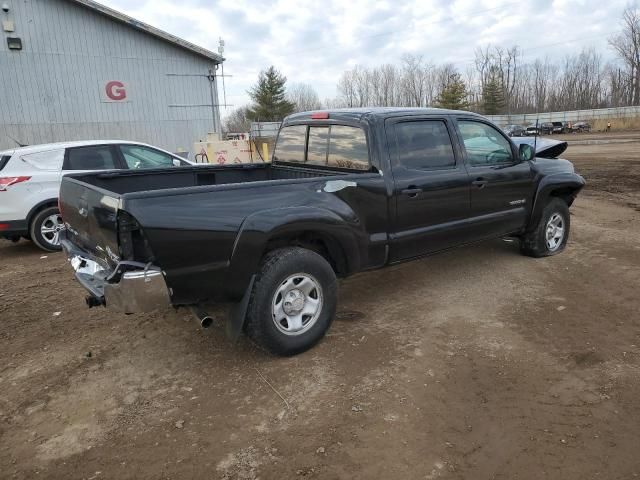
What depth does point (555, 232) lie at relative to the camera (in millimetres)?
6422

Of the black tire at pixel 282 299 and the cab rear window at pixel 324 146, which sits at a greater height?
the cab rear window at pixel 324 146

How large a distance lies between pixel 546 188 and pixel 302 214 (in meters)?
3.59

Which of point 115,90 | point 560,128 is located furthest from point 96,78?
point 560,128

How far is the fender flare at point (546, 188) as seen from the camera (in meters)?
5.86

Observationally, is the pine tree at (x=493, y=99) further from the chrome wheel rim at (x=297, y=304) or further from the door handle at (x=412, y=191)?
the chrome wheel rim at (x=297, y=304)

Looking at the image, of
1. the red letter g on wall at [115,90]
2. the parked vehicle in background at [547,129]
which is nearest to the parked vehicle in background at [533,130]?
the red letter g on wall at [115,90]

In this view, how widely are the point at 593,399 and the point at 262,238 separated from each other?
2.41 m

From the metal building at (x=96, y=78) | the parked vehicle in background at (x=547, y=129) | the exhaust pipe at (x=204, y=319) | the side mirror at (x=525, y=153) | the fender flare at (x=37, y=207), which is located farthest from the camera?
the parked vehicle in background at (x=547, y=129)

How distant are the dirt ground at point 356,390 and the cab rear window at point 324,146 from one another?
1427mm

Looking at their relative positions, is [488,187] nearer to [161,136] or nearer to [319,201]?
[319,201]

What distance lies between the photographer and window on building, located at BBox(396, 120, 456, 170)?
4.53m

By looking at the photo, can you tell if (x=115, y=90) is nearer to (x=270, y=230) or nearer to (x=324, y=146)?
(x=324, y=146)

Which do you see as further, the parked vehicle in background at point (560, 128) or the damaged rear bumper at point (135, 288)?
the parked vehicle in background at point (560, 128)

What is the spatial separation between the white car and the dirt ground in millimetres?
2054
